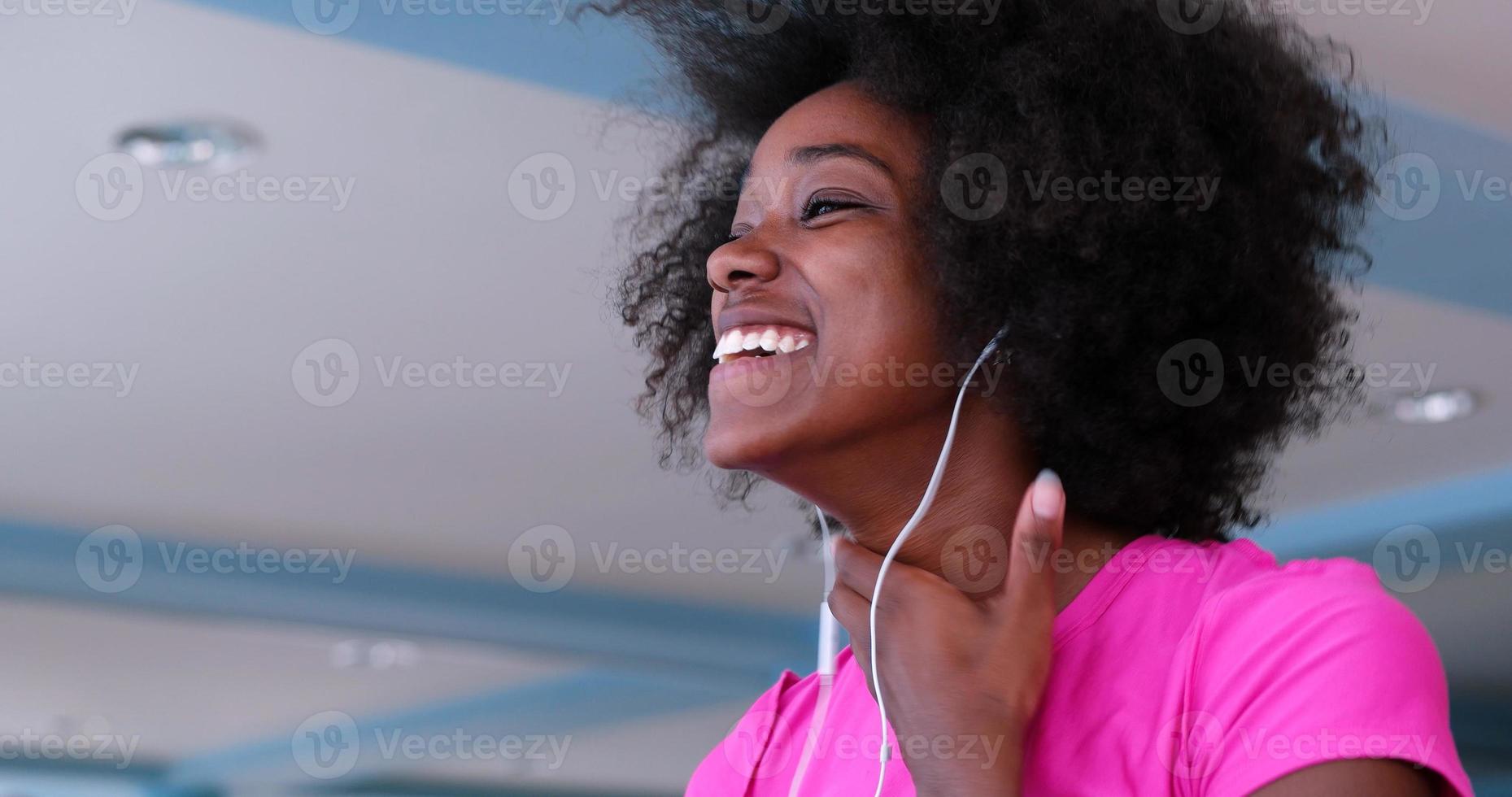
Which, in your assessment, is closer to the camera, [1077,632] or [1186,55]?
[1077,632]

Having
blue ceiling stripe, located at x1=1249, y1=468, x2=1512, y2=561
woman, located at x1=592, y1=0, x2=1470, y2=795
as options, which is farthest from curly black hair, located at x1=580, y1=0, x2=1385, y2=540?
blue ceiling stripe, located at x1=1249, y1=468, x2=1512, y2=561

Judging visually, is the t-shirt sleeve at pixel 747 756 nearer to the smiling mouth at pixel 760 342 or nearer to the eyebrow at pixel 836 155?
the smiling mouth at pixel 760 342

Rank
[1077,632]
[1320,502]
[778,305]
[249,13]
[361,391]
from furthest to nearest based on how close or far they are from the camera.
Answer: [1320,502]
[361,391]
[249,13]
[778,305]
[1077,632]

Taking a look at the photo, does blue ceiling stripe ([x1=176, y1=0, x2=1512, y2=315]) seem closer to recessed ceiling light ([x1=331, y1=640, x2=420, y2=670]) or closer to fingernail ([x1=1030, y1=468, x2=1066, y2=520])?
fingernail ([x1=1030, y1=468, x2=1066, y2=520])

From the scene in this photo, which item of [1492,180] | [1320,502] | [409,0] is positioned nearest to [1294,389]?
[409,0]

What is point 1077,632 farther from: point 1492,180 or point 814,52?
point 1492,180

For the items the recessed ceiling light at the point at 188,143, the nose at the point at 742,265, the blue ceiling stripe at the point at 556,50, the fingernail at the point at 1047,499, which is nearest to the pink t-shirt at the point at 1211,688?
the fingernail at the point at 1047,499

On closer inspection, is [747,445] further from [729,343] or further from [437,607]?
[437,607]

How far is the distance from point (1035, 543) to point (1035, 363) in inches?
10.2

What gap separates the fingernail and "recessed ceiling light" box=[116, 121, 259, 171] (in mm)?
2306

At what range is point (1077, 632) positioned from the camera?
117 centimetres

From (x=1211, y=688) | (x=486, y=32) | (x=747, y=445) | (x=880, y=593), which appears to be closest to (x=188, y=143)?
(x=486, y=32)

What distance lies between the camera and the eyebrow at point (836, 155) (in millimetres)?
1373

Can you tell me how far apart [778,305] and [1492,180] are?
7.14ft
